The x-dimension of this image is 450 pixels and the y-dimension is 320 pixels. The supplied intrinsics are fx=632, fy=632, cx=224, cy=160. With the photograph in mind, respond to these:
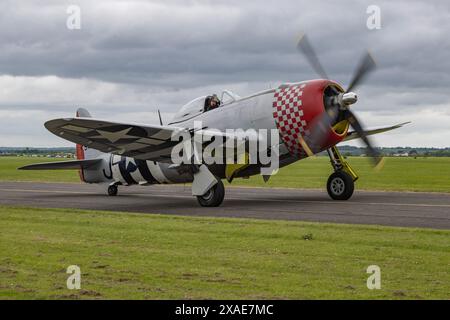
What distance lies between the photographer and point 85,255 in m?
9.23

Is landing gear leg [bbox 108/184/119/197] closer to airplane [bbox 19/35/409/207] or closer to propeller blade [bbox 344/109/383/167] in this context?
airplane [bbox 19/35/409/207]

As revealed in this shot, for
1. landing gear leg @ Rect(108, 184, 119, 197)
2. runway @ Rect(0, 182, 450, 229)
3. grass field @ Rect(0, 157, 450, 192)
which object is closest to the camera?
runway @ Rect(0, 182, 450, 229)

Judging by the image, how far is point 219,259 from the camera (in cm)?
891

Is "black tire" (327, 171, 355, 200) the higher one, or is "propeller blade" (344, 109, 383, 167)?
"propeller blade" (344, 109, 383, 167)

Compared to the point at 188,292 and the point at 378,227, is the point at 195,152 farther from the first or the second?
the point at 188,292

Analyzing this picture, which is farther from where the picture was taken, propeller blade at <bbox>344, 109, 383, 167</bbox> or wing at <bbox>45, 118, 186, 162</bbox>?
propeller blade at <bbox>344, 109, 383, 167</bbox>

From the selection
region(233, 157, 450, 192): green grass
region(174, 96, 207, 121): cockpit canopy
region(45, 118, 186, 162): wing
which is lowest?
region(233, 157, 450, 192): green grass

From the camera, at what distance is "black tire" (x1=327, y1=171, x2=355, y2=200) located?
19172 mm

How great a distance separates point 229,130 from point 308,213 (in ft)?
13.1

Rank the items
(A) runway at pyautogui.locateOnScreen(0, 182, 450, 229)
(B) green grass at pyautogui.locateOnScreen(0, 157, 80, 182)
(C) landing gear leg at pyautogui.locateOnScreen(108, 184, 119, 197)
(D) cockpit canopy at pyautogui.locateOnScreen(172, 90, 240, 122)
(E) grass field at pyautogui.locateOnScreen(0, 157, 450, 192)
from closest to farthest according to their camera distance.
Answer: (A) runway at pyautogui.locateOnScreen(0, 182, 450, 229)
(D) cockpit canopy at pyautogui.locateOnScreen(172, 90, 240, 122)
(C) landing gear leg at pyautogui.locateOnScreen(108, 184, 119, 197)
(E) grass field at pyautogui.locateOnScreen(0, 157, 450, 192)
(B) green grass at pyautogui.locateOnScreen(0, 157, 80, 182)

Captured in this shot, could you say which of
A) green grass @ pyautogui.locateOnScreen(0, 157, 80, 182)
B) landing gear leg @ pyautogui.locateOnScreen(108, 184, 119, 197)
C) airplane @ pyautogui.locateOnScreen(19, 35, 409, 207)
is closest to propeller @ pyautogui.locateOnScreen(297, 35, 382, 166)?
airplane @ pyautogui.locateOnScreen(19, 35, 409, 207)

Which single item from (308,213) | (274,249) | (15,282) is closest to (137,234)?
(274,249)

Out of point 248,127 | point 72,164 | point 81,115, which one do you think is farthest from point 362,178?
point 248,127

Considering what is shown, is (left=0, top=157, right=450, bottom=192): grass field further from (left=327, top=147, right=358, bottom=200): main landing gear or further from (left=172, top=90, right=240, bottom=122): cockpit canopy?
(left=172, top=90, right=240, bottom=122): cockpit canopy
